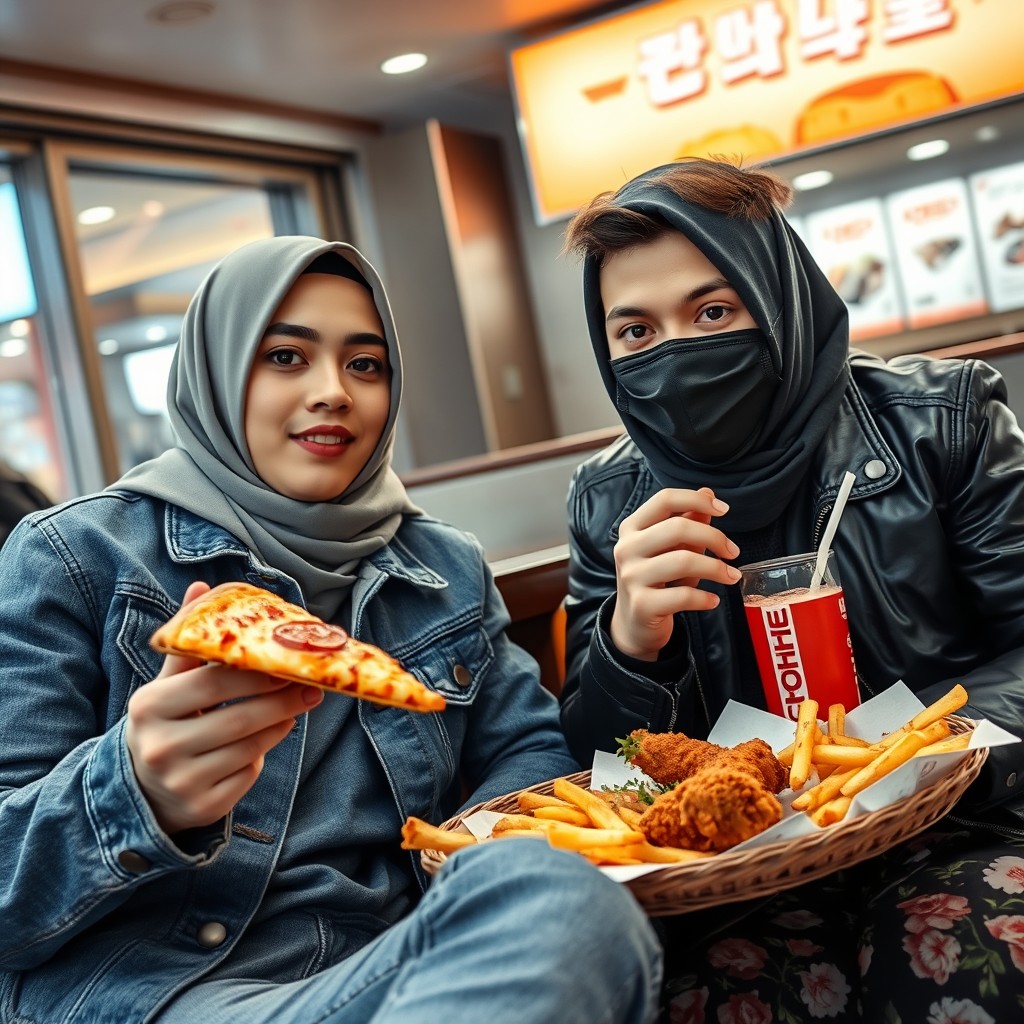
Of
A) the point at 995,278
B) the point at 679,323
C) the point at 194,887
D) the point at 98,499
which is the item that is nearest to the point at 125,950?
the point at 194,887

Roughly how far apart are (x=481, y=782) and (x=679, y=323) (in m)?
0.71

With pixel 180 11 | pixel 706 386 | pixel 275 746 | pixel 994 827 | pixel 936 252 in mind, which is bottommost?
pixel 994 827

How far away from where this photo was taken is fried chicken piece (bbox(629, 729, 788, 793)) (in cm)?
A: 123

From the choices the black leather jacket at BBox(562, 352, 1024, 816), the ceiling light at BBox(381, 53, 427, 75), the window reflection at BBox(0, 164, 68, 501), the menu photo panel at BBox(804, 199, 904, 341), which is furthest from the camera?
the menu photo panel at BBox(804, 199, 904, 341)

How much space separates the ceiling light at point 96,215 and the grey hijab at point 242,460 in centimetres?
429

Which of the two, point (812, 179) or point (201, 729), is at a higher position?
point (812, 179)

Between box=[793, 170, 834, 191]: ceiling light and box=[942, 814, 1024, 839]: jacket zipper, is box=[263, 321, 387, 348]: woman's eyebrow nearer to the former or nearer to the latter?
box=[942, 814, 1024, 839]: jacket zipper

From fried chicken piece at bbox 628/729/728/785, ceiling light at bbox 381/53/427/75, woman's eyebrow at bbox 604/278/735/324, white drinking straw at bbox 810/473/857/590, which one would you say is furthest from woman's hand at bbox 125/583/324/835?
ceiling light at bbox 381/53/427/75

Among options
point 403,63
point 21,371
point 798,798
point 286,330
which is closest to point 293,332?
point 286,330

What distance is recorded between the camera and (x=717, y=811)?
44.2 inches

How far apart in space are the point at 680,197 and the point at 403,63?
436 centimetres

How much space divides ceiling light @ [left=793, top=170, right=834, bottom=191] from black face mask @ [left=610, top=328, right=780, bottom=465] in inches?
186

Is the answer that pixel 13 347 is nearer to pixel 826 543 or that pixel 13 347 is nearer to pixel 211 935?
pixel 211 935

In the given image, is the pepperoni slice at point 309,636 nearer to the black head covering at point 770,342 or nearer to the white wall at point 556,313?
the black head covering at point 770,342
